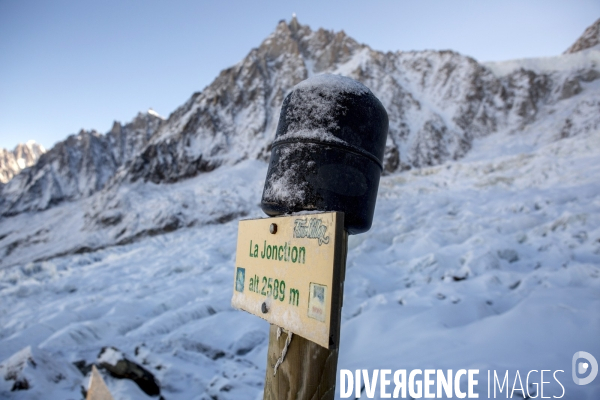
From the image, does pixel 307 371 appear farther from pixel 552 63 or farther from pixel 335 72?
pixel 552 63

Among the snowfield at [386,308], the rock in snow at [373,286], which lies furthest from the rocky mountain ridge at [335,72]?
the snowfield at [386,308]

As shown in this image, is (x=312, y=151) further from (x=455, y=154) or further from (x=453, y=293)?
(x=455, y=154)

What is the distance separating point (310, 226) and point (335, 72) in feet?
109

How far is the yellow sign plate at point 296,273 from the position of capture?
0.87 m

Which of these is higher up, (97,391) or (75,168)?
(75,168)

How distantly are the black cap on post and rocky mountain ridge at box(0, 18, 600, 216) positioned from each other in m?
23.3

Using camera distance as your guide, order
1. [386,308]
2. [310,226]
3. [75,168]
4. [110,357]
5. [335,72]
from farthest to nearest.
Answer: [75,168]
[335,72]
[386,308]
[110,357]
[310,226]

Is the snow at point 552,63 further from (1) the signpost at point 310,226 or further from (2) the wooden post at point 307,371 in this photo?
(2) the wooden post at point 307,371

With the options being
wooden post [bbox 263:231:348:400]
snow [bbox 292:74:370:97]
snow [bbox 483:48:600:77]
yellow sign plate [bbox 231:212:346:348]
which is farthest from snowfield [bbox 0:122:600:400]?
snow [bbox 483:48:600:77]

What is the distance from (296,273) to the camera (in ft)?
3.21

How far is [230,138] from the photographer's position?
2773 centimetres

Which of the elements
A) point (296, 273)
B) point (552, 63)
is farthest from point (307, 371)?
point (552, 63)

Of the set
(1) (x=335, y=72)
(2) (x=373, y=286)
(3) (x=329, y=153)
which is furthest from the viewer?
(1) (x=335, y=72)

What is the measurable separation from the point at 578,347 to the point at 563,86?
3348cm
